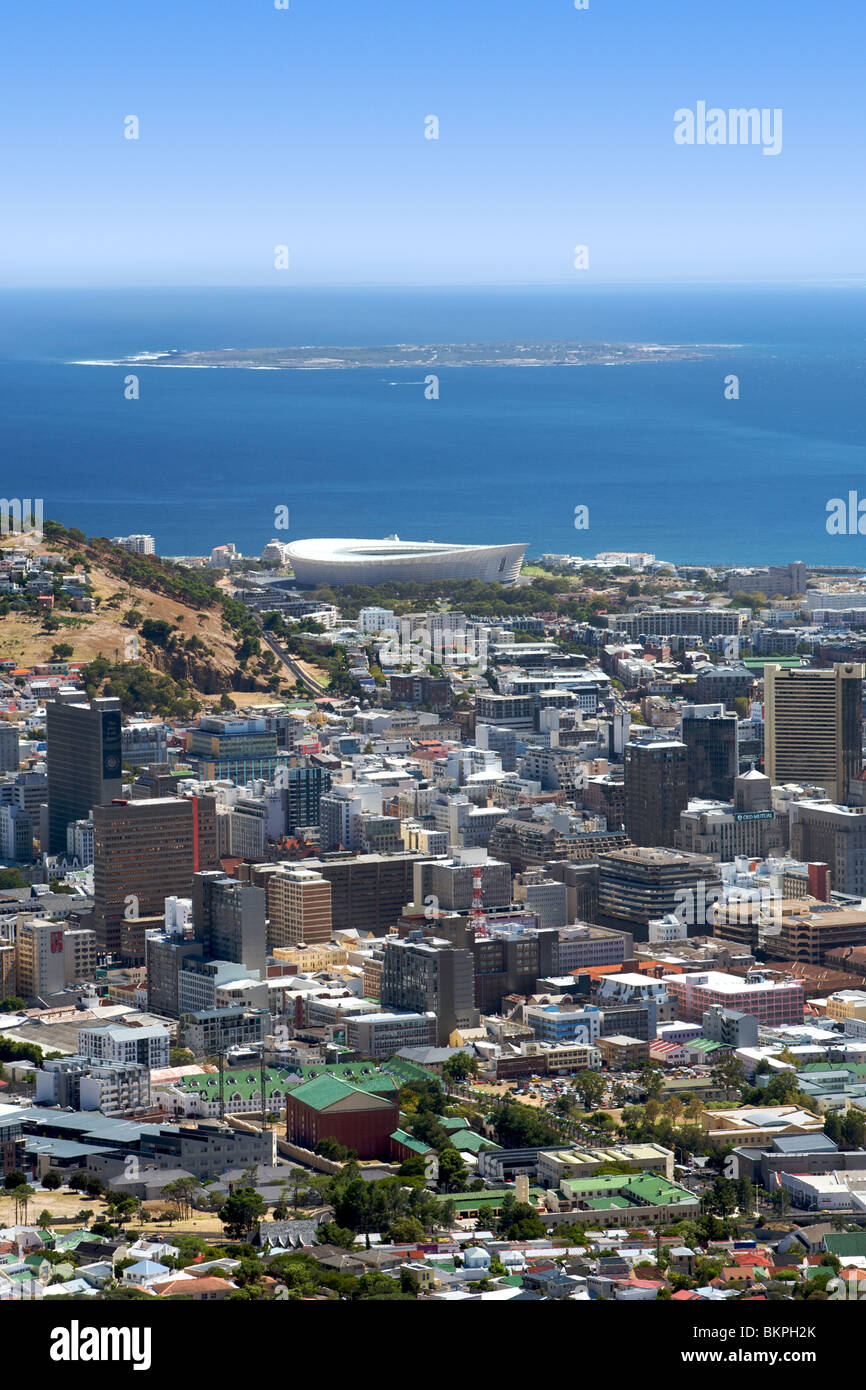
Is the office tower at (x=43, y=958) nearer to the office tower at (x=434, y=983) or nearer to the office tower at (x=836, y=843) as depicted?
the office tower at (x=434, y=983)

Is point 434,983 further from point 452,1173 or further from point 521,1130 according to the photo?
point 452,1173

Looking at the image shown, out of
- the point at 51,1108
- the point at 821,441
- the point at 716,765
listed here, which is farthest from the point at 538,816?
the point at 821,441

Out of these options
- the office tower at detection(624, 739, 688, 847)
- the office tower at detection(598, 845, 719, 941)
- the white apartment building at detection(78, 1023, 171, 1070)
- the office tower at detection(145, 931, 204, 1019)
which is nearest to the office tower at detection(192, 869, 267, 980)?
the office tower at detection(145, 931, 204, 1019)

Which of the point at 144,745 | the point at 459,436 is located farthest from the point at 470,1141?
the point at 459,436

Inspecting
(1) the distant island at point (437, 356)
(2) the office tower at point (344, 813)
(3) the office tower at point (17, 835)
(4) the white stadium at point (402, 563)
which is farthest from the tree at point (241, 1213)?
(1) the distant island at point (437, 356)

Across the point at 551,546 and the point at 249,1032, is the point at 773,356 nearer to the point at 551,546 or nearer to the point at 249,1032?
the point at 551,546

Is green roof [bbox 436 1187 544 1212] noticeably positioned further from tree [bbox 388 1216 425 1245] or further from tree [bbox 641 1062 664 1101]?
tree [bbox 641 1062 664 1101]
